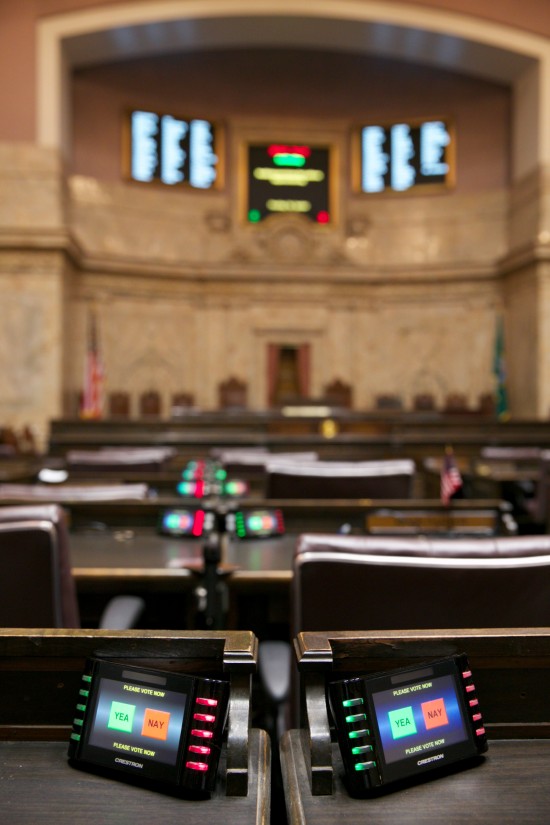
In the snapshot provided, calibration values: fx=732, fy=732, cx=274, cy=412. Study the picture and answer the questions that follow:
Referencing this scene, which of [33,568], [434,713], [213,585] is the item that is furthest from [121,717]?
[213,585]

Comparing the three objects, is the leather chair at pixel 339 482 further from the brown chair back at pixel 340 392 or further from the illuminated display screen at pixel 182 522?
the brown chair back at pixel 340 392

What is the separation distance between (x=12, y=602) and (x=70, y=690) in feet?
1.89

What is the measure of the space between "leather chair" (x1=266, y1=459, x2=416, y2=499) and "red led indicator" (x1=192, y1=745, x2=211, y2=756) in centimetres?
207

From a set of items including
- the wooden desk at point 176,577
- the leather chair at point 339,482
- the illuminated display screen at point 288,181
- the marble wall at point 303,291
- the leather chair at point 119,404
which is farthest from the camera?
the illuminated display screen at point 288,181

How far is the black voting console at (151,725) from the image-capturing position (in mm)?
926

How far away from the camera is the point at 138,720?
3.14ft

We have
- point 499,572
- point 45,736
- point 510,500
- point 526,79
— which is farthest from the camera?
point 526,79

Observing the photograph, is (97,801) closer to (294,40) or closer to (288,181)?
(294,40)

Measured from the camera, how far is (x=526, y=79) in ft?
39.0

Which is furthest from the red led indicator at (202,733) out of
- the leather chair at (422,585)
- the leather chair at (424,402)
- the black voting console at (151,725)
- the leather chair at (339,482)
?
the leather chair at (424,402)

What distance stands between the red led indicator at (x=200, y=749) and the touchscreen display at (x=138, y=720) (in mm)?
19

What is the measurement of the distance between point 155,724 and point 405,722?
32 centimetres

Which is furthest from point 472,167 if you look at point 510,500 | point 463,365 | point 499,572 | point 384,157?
point 499,572

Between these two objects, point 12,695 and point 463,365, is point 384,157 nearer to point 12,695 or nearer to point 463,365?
point 463,365
